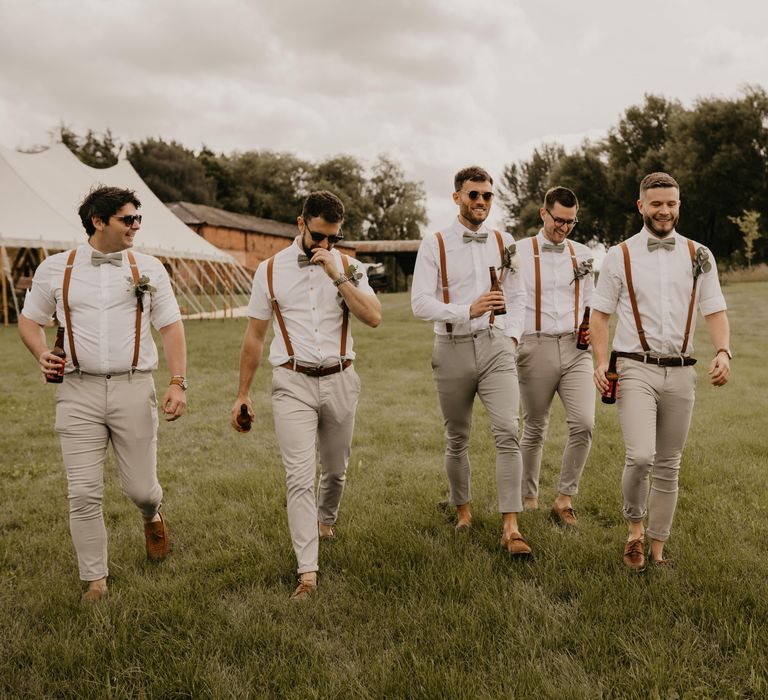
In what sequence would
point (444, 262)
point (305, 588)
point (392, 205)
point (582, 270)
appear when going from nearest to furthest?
1. point (305, 588)
2. point (444, 262)
3. point (582, 270)
4. point (392, 205)

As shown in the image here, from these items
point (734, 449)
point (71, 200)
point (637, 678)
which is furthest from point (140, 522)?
point (71, 200)

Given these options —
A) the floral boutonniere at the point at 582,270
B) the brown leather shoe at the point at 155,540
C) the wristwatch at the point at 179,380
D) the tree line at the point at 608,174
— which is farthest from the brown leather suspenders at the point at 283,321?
the tree line at the point at 608,174

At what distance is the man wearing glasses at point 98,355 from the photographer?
393 cm

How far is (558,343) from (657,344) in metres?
1.18

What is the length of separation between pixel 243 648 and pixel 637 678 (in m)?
1.89

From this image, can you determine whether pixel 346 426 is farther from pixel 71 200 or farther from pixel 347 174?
pixel 347 174

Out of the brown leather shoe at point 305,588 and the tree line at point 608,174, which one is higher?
the tree line at point 608,174

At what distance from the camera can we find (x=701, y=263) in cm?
408

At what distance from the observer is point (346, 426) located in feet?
14.3

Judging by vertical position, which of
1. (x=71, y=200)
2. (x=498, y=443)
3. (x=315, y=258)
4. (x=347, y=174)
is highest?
(x=347, y=174)

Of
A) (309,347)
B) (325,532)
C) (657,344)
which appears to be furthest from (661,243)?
(325,532)

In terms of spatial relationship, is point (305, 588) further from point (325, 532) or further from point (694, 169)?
point (694, 169)

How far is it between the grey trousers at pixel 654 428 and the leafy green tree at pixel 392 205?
7913cm

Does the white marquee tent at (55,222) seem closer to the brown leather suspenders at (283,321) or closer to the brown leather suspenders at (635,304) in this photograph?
the brown leather suspenders at (283,321)
